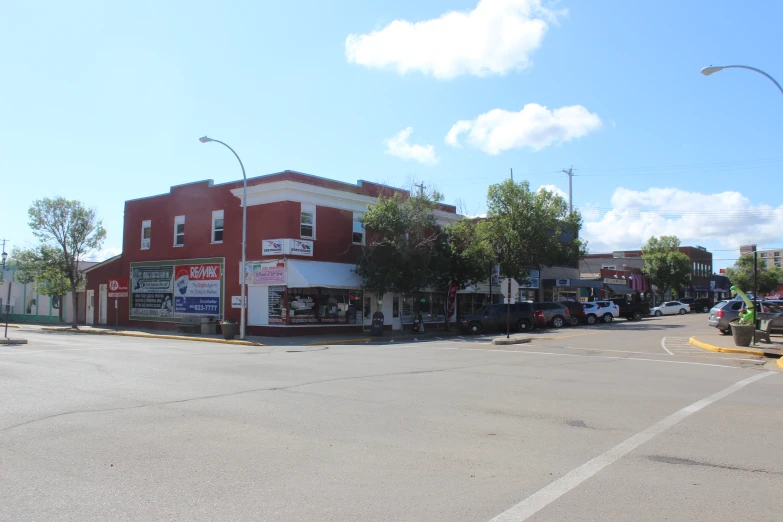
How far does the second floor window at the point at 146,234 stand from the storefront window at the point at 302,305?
40.8 ft

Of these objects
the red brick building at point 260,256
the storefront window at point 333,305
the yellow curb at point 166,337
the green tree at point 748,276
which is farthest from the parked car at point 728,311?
the green tree at point 748,276

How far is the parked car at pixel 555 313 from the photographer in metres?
36.2

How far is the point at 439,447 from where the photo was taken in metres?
7.00

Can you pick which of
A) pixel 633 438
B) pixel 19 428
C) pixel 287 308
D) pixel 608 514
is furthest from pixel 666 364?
pixel 287 308

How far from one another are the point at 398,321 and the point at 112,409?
82.9 feet

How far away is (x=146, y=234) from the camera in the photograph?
36531 millimetres

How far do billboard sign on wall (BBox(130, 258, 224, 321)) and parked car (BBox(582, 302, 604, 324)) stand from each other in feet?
79.7

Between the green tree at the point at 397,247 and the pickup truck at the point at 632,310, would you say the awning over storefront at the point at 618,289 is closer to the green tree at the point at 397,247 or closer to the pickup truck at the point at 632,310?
the pickup truck at the point at 632,310

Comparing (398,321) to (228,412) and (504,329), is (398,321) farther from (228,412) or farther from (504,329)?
(228,412)

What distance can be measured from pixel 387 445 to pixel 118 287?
3246 centimetres

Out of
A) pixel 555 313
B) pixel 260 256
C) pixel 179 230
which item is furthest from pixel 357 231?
pixel 555 313

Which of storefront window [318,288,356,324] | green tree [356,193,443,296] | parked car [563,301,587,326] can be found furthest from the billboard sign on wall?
parked car [563,301,587,326]

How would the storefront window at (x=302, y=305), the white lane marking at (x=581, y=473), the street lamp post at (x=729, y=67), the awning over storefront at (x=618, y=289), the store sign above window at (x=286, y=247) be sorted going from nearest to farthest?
the white lane marking at (x=581, y=473) < the street lamp post at (x=729, y=67) < the store sign above window at (x=286, y=247) < the storefront window at (x=302, y=305) < the awning over storefront at (x=618, y=289)

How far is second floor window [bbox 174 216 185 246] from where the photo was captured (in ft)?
112
